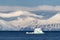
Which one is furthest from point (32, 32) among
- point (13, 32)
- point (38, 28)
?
point (13, 32)

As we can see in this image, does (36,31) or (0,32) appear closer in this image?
(36,31)

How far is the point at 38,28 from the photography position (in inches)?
3499

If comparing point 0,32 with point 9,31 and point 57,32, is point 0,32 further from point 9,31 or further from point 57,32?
point 57,32

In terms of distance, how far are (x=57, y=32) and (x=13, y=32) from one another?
36.5ft

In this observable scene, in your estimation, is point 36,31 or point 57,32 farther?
point 57,32

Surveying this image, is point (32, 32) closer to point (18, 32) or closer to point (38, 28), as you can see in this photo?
point (38, 28)

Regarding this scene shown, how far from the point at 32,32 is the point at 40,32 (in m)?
4.24

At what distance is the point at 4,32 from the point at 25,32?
6234 millimetres

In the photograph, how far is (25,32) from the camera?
9406 cm

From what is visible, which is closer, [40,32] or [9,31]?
[40,32]

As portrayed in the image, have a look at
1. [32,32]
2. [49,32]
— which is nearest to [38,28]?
[32,32]

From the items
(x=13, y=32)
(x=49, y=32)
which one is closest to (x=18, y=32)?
(x=13, y=32)

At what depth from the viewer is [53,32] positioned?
9588cm

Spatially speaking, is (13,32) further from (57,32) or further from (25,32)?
(57,32)
